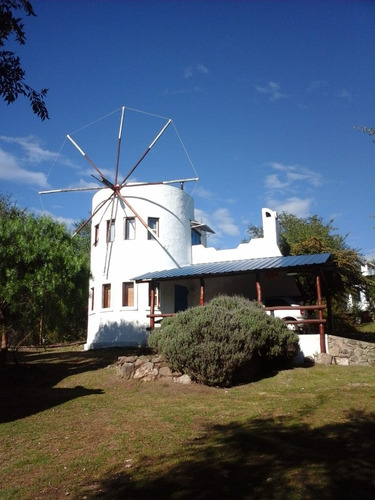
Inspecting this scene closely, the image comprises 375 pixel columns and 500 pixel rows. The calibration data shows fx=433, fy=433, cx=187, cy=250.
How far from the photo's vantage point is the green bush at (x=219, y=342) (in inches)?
489

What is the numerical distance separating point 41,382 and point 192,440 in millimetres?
8717

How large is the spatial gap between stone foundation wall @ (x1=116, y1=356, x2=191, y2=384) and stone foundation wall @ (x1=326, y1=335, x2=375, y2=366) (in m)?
6.07

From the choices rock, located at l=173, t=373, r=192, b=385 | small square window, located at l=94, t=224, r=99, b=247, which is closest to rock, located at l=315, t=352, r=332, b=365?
rock, located at l=173, t=373, r=192, b=385

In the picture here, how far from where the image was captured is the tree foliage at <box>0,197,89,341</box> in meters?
14.7

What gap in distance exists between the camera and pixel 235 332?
12.7 metres

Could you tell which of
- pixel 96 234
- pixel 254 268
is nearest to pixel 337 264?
pixel 254 268

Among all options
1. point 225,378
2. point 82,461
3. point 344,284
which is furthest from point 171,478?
point 344,284

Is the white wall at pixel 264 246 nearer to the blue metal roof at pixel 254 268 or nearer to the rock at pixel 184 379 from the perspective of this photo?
the blue metal roof at pixel 254 268

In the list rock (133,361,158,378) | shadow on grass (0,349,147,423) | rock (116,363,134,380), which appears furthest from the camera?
rock (116,363,134,380)

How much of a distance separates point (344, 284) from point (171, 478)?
24350 millimetres

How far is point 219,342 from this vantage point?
12.5 m

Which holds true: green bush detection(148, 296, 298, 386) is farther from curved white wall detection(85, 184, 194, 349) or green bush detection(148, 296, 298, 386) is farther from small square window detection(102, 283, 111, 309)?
small square window detection(102, 283, 111, 309)

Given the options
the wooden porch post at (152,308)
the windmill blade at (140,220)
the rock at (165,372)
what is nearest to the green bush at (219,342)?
the rock at (165,372)

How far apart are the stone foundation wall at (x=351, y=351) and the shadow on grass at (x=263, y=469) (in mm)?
8207
